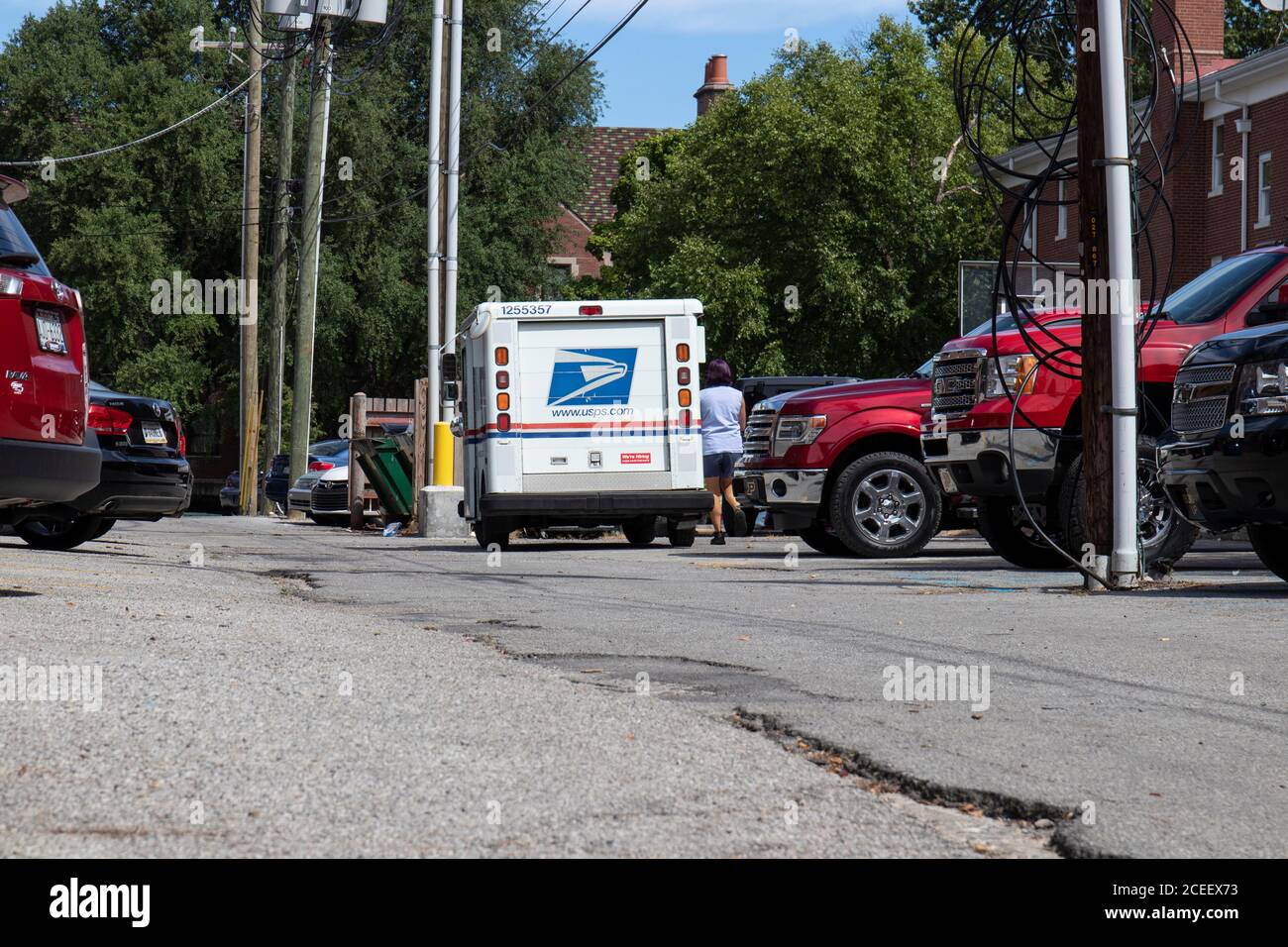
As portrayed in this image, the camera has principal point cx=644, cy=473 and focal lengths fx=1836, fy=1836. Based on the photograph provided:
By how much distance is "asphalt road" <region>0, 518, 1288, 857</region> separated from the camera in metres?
4.19

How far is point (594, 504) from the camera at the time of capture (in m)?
17.4

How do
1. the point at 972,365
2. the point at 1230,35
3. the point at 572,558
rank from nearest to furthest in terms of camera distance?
1. the point at 972,365
2. the point at 572,558
3. the point at 1230,35

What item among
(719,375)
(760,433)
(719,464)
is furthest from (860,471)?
(719,375)

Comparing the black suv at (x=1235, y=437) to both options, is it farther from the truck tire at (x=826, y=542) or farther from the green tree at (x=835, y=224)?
the green tree at (x=835, y=224)

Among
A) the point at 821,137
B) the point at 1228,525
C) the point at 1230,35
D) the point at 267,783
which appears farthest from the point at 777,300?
the point at 267,783

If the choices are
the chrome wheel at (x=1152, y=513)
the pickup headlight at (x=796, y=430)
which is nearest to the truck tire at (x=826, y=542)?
the pickup headlight at (x=796, y=430)

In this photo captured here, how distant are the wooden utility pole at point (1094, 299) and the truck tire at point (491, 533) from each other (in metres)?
7.68

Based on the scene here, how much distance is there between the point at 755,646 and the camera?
26.4 ft

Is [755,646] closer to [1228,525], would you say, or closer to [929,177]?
[1228,525]

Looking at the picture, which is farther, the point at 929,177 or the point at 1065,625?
the point at 929,177

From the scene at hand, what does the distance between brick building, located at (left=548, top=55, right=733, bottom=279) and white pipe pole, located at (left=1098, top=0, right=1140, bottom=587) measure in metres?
45.0

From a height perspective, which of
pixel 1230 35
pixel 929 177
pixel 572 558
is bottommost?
pixel 572 558
